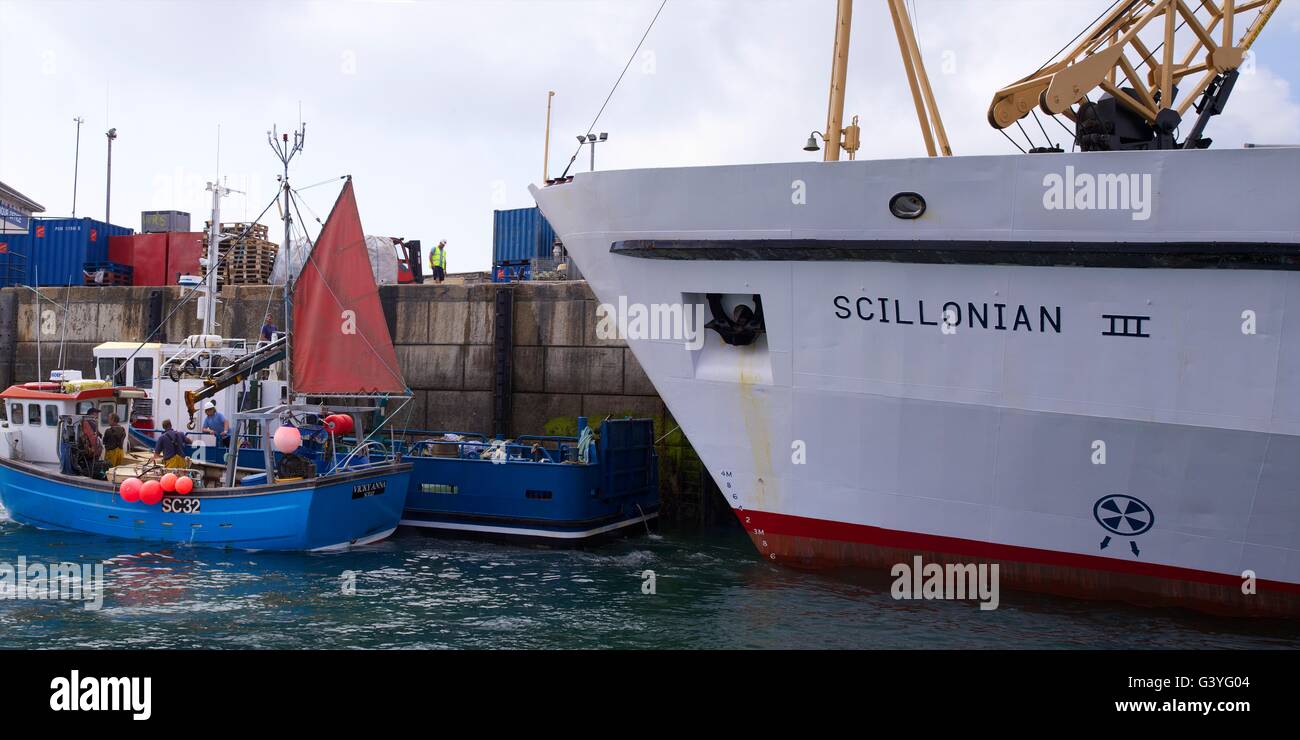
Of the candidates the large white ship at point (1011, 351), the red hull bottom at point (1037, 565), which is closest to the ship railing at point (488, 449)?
the large white ship at point (1011, 351)

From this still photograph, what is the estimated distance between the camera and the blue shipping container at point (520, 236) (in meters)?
25.2

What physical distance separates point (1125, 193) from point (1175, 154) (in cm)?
57

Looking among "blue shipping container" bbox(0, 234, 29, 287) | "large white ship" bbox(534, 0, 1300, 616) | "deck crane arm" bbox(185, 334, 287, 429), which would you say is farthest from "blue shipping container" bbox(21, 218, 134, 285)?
"large white ship" bbox(534, 0, 1300, 616)

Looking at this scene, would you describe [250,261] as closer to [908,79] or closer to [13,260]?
[13,260]

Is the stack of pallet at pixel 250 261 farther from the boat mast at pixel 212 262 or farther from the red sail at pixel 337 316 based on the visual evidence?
the red sail at pixel 337 316

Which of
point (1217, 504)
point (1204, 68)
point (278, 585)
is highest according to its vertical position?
point (1204, 68)

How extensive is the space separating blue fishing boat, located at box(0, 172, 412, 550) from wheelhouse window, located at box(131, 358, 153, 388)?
6.43 feet

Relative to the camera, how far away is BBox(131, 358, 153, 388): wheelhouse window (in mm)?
18469

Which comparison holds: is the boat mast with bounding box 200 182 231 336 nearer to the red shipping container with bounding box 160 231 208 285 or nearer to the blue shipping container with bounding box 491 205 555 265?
the blue shipping container with bounding box 491 205 555 265

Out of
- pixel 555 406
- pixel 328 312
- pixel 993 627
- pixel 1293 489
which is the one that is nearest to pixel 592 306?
pixel 555 406

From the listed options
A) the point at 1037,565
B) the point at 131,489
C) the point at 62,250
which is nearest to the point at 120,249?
the point at 62,250

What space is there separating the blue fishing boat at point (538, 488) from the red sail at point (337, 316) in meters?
1.96
